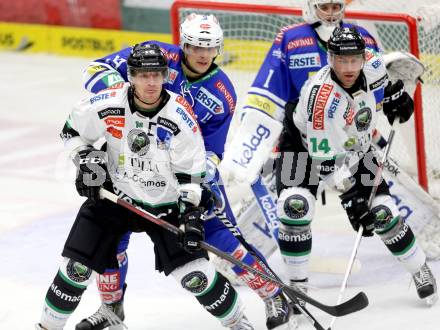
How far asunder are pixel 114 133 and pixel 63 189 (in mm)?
2849

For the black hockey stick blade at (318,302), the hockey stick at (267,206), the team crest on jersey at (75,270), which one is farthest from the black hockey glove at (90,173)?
the hockey stick at (267,206)

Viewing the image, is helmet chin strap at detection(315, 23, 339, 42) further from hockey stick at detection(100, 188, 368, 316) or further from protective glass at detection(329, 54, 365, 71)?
hockey stick at detection(100, 188, 368, 316)

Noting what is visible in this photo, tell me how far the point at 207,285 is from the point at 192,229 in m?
0.25

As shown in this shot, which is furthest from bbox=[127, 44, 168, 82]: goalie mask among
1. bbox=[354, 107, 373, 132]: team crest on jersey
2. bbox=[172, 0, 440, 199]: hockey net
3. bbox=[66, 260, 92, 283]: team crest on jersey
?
bbox=[172, 0, 440, 199]: hockey net

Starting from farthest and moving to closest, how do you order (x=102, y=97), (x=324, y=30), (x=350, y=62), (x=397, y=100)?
1. (x=324, y=30)
2. (x=397, y=100)
3. (x=350, y=62)
4. (x=102, y=97)

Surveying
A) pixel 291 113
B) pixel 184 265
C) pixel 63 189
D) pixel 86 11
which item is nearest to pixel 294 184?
pixel 291 113

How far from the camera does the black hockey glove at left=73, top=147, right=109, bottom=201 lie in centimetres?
404

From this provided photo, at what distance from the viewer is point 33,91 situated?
9.23 metres

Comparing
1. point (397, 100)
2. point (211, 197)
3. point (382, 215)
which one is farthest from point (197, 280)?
point (397, 100)

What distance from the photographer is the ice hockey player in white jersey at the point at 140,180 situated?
13.3ft

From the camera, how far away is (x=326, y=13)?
501 centimetres

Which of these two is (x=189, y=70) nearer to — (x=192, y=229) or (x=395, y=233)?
(x=192, y=229)

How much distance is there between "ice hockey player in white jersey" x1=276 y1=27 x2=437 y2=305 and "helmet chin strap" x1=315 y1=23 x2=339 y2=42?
0.31 m

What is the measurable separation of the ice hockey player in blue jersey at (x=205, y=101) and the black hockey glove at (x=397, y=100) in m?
0.70
